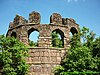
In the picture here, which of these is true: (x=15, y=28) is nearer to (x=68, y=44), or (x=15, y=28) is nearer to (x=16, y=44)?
(x=16, y=44)

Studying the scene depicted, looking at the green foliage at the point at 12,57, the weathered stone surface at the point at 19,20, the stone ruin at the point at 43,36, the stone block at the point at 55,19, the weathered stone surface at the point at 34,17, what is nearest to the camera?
the green foliage at the point at 12,57

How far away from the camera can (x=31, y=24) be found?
59.5 ft

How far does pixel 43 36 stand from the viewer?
17.8m

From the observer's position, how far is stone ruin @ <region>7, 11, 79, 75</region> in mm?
16928

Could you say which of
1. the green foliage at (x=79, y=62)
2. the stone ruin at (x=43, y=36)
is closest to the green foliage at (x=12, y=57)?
the stone ruin at (x=43, y=36)

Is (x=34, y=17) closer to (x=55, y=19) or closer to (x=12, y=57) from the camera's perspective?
(x=55, y=19)

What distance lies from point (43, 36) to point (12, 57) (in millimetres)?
3455

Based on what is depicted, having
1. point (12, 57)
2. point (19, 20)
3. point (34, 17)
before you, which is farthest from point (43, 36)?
point (12, 57)

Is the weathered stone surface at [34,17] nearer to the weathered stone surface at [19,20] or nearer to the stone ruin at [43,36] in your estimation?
the stone ruin at [43,36]

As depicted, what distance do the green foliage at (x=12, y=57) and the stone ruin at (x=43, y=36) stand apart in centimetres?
119

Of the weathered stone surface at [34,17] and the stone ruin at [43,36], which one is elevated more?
the weathered stone surface at [34,17]

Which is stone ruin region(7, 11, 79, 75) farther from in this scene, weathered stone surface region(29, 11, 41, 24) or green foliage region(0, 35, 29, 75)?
green foliage region(0, 35, 29, 75)

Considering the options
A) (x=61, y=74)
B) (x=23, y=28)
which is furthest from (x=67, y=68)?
(x=23, y=28)

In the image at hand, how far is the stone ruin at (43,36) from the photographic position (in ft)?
55.5
